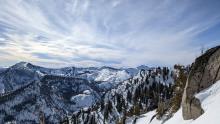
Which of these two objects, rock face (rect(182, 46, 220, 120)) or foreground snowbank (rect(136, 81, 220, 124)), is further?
rock face (rect(182, 46, 220, 120))

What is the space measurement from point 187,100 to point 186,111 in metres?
1.26

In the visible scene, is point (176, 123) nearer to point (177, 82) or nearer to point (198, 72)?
point (198, 72)

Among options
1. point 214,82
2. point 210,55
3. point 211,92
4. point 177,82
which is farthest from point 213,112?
point 177,82

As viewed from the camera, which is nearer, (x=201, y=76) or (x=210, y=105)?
(x=210, y=105)

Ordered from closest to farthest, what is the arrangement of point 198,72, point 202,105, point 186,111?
point 202,105
point 186,111
point 198,72

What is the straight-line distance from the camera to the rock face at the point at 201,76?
32.8 m

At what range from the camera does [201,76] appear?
34250 mm

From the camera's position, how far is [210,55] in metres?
35.0

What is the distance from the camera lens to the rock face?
3276 cm

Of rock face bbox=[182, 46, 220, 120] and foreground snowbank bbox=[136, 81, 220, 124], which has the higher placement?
rock face bbox=[182, 46, 220, 120]

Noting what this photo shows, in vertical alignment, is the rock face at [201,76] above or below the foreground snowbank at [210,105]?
above

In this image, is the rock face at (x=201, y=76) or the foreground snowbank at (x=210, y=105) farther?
the rock face at (x=201, y=76)

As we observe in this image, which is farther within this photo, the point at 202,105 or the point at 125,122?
the point at 125,122

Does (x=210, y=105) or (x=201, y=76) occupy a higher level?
(x=201, y=76)
